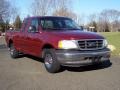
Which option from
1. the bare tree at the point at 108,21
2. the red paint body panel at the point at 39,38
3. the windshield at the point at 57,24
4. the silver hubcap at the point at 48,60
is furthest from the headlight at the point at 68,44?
the bare tree at the point at 108,21

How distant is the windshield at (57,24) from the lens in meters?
9.92

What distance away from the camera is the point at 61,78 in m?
8.15

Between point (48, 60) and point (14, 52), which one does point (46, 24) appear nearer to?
point (48, 60)

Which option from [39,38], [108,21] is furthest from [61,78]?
[108,21]

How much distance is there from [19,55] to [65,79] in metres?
5.42

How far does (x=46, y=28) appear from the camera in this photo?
9805mm

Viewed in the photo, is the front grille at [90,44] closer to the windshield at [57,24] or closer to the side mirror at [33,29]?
the windshield at [57,24]

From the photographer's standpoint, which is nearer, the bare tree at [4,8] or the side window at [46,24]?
the side window at [46,24]

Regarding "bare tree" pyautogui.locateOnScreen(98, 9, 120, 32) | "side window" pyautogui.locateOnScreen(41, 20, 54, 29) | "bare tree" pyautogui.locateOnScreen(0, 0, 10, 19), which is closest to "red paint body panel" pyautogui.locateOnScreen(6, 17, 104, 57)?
"side window" pyautogui.locateOnScreen(41, 20, 54, 29)

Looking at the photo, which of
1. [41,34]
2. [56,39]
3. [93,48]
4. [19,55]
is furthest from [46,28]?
[19,55]

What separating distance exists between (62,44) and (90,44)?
2.88 feet

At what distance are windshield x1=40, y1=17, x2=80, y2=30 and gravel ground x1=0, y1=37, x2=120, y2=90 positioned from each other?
55.9 inches

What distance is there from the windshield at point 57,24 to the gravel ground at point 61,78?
142cm

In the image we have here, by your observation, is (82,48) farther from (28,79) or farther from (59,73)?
(28,79)
